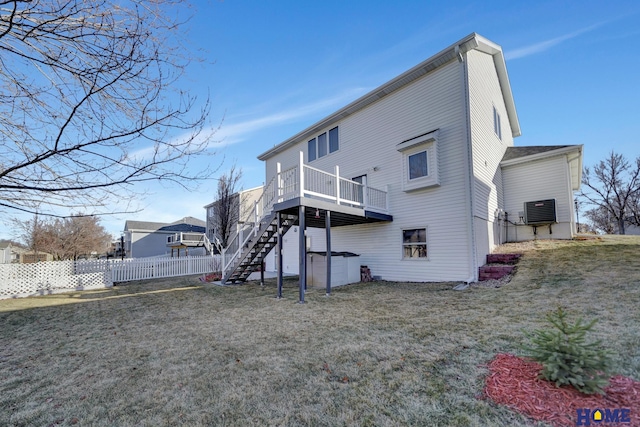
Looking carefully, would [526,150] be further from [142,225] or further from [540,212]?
[142,225]

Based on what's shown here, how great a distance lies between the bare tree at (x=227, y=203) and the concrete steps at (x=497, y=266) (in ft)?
48.7

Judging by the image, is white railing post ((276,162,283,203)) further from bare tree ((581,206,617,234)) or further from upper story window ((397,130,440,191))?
bare tree ((581,206,617,234))

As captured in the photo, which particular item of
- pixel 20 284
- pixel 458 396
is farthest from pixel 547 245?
pixel 20 284

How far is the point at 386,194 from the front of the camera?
1102 centimetres

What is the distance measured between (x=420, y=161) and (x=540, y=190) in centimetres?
571

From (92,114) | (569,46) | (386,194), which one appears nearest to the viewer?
(92,114)

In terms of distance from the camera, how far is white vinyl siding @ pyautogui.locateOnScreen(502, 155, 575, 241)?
11.0m

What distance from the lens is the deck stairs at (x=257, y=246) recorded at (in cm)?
916

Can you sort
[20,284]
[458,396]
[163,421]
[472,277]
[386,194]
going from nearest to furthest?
1. [163,421]
2. [458,396]
3. [472,277]
4. [20,284]
5. [386,194]

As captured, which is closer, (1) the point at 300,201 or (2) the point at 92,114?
(2) the point at 92,114

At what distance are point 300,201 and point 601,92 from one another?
13.7 m

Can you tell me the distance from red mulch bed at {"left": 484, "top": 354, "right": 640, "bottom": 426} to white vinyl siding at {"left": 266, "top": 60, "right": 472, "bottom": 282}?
258 inches

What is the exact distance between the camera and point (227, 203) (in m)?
19.0

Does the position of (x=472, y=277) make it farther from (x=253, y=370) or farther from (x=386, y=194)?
(x=253, y=370)
